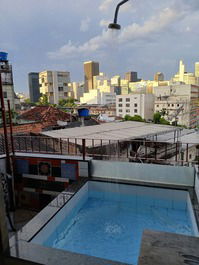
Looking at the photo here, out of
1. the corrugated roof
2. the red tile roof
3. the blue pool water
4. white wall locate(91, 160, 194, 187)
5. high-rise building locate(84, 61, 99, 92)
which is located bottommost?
the blue pool water

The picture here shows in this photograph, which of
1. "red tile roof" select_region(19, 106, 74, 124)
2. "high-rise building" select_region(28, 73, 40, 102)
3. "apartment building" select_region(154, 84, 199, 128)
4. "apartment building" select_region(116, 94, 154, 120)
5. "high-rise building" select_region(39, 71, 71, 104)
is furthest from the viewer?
"high-rise building" select_region(28, 73, 40, 102)

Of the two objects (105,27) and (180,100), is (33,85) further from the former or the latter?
(105,27)

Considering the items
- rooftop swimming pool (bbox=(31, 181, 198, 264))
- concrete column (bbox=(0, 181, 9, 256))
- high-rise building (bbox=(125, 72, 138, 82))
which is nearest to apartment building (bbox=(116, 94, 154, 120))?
rooftop swimming pool (bbox=(31, 181, 198, 264))

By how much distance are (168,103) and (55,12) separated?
158 feet

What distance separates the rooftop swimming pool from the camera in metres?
3.84

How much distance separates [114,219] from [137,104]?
44821 mm

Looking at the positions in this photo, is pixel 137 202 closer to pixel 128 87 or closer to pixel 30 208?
pixel 30 208

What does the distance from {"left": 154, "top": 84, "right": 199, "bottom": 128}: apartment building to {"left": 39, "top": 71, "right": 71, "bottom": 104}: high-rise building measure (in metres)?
22.8

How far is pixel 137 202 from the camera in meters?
5.44

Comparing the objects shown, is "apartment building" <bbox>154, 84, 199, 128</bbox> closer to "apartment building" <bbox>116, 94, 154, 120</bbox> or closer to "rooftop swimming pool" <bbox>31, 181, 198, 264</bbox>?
"apartment building" <bbox>116, 94, 154, 120</bbox>

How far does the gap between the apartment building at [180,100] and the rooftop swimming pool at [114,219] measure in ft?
132

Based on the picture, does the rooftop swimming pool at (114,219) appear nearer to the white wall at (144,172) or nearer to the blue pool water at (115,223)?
the blue pool water at (115,223)

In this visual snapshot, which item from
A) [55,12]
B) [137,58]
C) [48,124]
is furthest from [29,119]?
[55,12]

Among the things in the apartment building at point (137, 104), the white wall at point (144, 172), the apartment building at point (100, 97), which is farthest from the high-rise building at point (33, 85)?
the white wall at point (144, 172)
